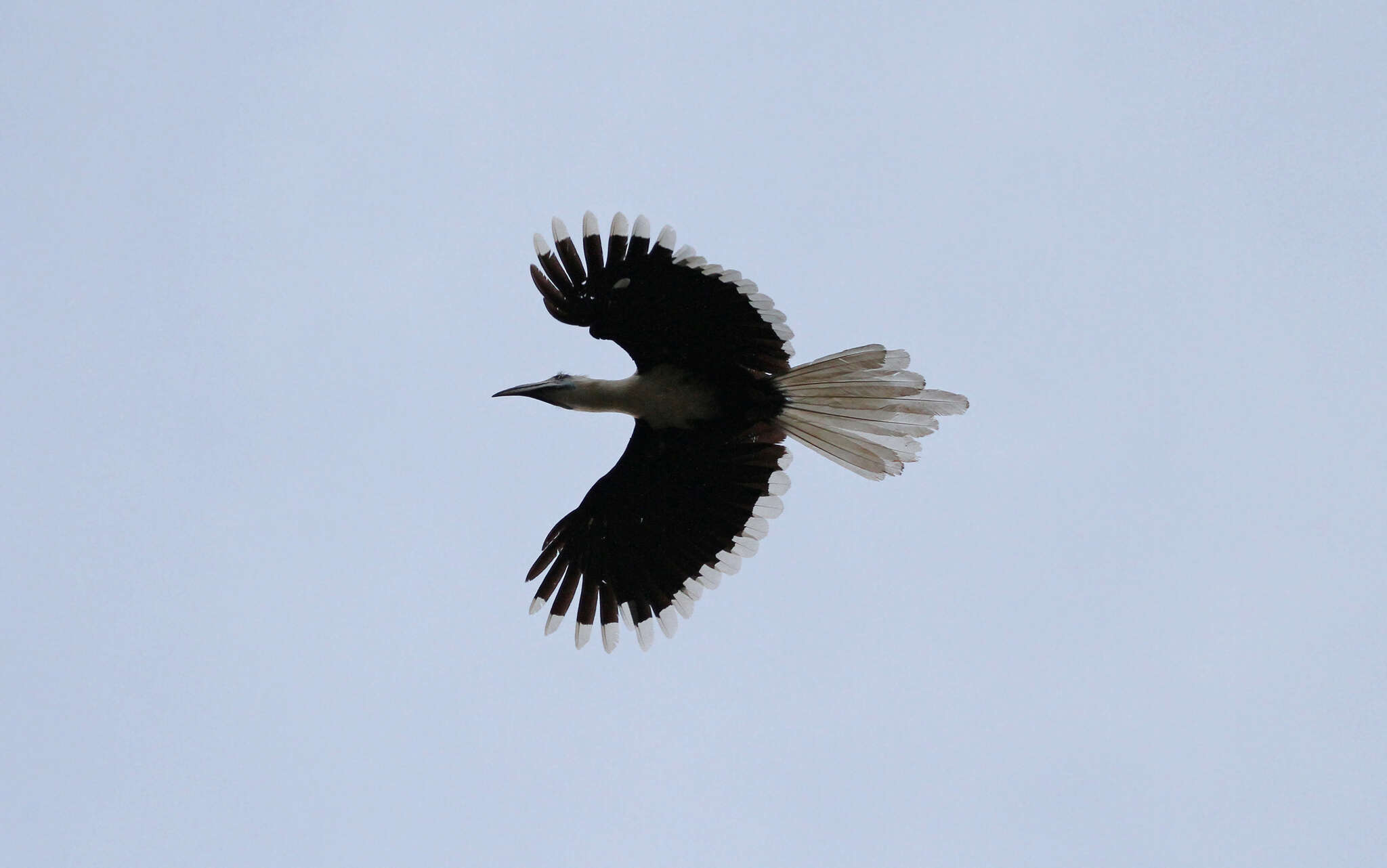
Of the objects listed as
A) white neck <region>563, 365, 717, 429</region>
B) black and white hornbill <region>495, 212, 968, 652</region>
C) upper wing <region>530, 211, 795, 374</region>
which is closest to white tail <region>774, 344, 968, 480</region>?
black and white hornbill <region>495, 212, 968, 652</region>

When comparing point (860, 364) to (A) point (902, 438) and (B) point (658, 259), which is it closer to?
(A) point (902, 438)

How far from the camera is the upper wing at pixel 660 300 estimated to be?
25.2 feet

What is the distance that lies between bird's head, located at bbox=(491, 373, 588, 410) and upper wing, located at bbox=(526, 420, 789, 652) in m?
0.44

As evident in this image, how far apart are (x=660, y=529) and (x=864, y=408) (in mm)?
1433

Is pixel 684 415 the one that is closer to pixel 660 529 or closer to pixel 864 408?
pixel 660 529

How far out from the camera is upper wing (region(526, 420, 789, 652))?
336 inches

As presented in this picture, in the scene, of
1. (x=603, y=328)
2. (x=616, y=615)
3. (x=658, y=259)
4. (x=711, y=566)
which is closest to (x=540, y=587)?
(x=616, y=615)

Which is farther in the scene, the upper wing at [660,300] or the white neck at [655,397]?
the white neck at [655,397]

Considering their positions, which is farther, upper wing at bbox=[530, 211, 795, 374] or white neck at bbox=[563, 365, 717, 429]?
white neck at bbox=[563, 365, 717, 429]

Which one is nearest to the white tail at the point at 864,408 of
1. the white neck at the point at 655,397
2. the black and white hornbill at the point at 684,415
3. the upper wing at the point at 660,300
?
the black and white hornbill at the point at 684,415

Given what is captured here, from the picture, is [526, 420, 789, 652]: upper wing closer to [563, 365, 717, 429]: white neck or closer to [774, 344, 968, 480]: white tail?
[563, 365, 717, 429]: white neck

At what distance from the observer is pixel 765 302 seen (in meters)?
7.80

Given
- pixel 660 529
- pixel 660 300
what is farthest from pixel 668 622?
pixel 660 300

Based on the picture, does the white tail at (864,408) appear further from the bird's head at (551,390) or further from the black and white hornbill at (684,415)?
the bird's head at (551,390)
